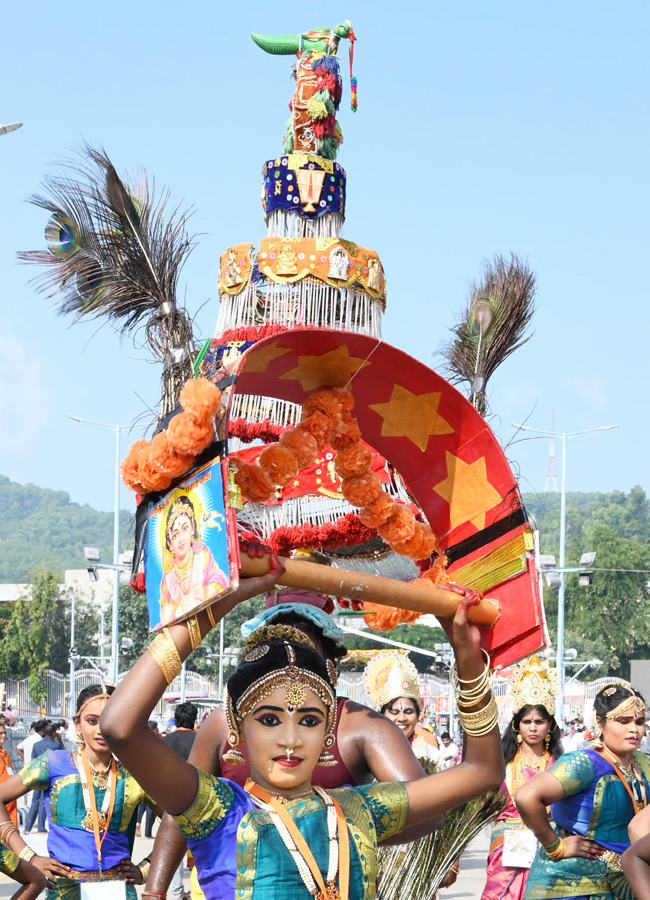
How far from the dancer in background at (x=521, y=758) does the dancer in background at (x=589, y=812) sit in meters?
1.08

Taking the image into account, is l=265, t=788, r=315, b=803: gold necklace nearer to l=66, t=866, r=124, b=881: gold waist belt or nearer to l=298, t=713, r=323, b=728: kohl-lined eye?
l=298, t=713, r=323, b=728: kohl-lined eye

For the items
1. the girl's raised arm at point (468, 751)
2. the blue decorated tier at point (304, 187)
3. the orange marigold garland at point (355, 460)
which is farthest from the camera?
the blue decorated tier at point (304, 187)

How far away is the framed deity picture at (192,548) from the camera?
9.59ft

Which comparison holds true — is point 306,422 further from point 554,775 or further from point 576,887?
point 576,887

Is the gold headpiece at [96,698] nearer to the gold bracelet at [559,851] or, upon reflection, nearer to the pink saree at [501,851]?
the gold bracelet at [559,851]

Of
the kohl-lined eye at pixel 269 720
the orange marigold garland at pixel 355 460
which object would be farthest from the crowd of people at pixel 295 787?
the orange marigold garland at pixel 355 460

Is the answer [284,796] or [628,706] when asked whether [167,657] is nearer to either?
[284,796]

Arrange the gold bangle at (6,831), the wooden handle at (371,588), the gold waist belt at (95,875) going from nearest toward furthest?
the wooden handle at (371,588) < the gold waist belt at (95,875) < the gold bangle at (6,831)

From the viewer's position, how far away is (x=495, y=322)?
5.27 m

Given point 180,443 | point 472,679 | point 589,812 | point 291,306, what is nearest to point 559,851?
point 589,812

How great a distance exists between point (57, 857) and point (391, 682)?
2462 mm

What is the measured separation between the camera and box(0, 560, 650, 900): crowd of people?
3078 millimetres

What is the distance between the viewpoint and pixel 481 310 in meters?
5.32

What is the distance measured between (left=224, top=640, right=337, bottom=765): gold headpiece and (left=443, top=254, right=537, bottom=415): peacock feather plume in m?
2.09
